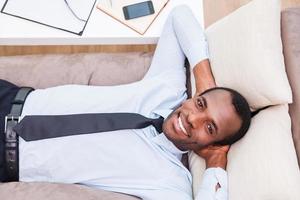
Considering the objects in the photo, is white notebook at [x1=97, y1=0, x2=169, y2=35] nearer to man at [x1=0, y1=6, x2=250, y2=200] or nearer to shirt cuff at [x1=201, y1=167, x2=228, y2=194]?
man at [x1=0, y1=6, x2=250, y2=200]

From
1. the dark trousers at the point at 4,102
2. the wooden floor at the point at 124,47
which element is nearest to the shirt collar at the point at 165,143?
the dark trousers at the point at 4,102

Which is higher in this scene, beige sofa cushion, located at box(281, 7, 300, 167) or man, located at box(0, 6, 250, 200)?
beige sofa cushion, located at box(281, 7, 300, 167)

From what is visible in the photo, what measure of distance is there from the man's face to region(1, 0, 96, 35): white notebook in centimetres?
50

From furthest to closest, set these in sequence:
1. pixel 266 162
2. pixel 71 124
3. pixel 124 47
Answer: pixel 124 47 < pixel 71 124 < pixel 266 162

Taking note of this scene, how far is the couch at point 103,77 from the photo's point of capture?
129 cm

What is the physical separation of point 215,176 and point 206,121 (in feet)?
0.57

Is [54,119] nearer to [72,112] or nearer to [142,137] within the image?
[72,112]

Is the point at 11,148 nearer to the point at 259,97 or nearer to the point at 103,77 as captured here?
the point at 103,77

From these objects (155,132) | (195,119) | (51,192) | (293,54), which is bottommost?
(51,192)

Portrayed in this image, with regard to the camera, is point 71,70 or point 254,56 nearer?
point 254,56

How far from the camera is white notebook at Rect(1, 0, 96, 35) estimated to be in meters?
1.59

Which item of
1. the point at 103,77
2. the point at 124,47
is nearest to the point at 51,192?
the point at 103,77

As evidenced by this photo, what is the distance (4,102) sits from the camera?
154cm

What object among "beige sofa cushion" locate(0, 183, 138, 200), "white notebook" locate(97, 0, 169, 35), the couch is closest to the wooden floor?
the couch
